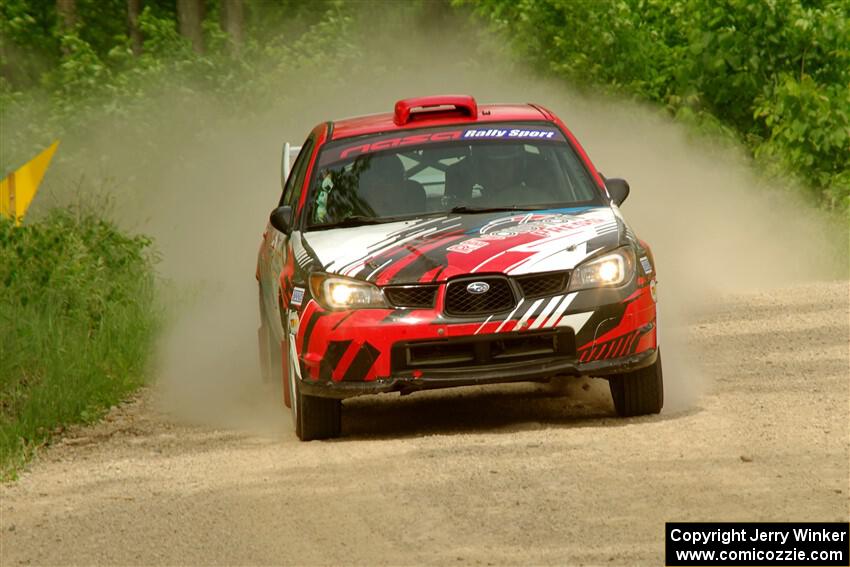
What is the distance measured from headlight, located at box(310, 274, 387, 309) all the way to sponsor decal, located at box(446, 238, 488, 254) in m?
0.46

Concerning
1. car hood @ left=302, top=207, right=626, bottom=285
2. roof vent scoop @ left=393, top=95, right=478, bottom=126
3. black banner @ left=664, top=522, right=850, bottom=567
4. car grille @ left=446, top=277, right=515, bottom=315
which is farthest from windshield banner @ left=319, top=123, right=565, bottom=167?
black banner @ left=664, top=522, right=850, bottom=567

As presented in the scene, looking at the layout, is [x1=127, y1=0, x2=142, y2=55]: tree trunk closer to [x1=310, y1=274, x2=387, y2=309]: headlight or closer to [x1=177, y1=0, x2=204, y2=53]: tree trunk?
[x1=177, y1=0, x2=204, y2=53]: tree trunk

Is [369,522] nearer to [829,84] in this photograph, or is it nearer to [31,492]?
[31,492]

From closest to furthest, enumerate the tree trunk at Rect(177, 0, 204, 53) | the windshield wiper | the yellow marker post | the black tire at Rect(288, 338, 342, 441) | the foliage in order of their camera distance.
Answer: the black tire at Rect(288, 338, 342, 441) < the windshield wiper < the yellow marker post < the foliage < the tree trunk at Rect(177, 0, 204, 53)

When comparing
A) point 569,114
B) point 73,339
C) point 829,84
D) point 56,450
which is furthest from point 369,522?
point 569,114

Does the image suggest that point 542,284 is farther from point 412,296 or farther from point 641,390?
point 641,390

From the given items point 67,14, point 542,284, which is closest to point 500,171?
point 542,284

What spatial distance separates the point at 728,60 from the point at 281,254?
498 inches

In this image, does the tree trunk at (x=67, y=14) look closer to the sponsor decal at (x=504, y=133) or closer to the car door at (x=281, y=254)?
the car door at (x=281, y=254)

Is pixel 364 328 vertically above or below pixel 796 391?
above

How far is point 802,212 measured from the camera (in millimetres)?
20141

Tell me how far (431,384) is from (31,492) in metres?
2.06

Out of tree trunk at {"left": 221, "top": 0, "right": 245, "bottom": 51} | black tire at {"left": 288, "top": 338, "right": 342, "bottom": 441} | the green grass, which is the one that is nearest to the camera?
black tire at {"left": 288, "top": 338, "right": 342, "bottom": 441}

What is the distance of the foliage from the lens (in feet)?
67.3
